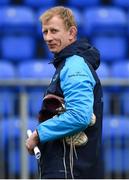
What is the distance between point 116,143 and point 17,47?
2.31 meters

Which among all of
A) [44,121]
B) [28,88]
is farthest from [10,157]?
[44,121]

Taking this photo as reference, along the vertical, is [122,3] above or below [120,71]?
A: above

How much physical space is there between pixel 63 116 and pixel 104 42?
501cm

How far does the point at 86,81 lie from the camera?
3.88 meters

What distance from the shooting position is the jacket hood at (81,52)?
402 cm

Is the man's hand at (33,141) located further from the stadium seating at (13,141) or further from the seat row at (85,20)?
the seat row at (85,20)

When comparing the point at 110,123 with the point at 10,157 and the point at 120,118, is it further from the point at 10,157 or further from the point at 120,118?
the point at 10,157

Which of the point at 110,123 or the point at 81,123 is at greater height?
the point at 81,123

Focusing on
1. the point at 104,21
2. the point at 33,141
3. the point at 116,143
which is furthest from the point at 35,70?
the point at 33,141

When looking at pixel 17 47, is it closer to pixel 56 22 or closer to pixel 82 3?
pixel 82 3

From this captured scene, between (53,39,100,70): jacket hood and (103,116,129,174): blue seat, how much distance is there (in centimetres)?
286

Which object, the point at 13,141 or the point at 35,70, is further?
the point at 35,70

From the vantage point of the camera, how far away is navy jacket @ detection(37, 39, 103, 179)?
3867 millimetres

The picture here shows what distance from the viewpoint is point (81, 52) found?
13.3 feet
